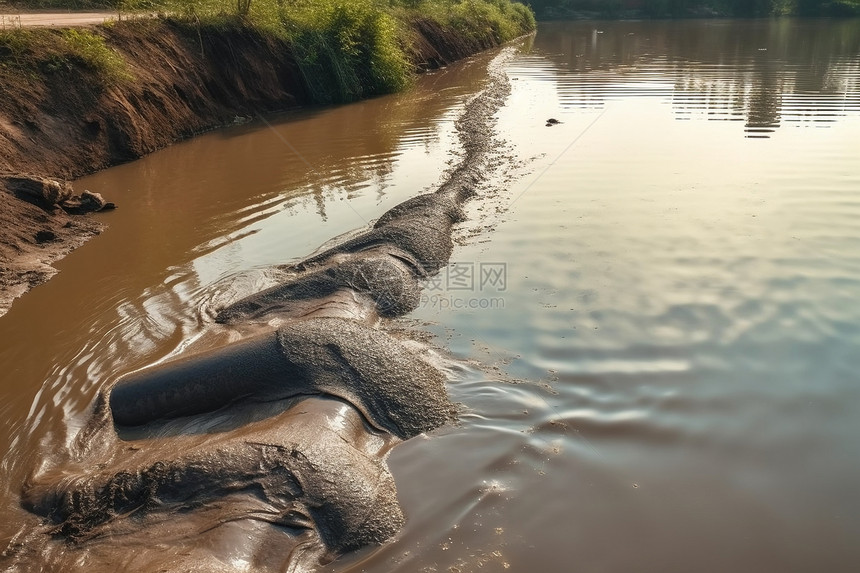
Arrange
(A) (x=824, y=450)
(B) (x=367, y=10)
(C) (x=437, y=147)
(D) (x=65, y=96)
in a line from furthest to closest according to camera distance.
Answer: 1. (B) (x=367, y=10)
2. (C) (x=437, y=147)
3. (D) (x=65, y=96)
4. (A) (x=824, y=450)

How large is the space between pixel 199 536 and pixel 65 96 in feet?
30.4

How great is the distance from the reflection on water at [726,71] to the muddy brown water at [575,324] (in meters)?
1.69

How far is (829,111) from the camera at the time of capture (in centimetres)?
1332

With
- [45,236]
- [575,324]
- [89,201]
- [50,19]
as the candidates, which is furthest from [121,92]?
[575,324]

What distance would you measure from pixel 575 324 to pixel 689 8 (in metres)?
55.5

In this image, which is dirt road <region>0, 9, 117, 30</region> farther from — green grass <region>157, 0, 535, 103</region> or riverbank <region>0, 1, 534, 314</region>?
green grass <region>157, 0, 535, 103</region>

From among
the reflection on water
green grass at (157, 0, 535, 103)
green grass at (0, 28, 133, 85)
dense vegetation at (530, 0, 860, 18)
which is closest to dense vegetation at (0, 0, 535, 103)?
green grass at (157, 0, 535, 103)

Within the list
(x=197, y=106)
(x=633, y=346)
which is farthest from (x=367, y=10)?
(x=633, y=346)

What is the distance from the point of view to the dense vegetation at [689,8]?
47000mm

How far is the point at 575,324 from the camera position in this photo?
5492 mm

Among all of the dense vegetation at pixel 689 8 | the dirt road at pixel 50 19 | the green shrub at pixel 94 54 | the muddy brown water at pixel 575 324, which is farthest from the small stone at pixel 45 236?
the dense vegetation at pixel 689 8

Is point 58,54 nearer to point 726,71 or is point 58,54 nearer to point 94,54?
point 94,54

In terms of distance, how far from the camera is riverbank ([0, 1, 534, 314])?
764 cm

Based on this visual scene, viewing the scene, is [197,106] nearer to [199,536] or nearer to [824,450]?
[199,536]
